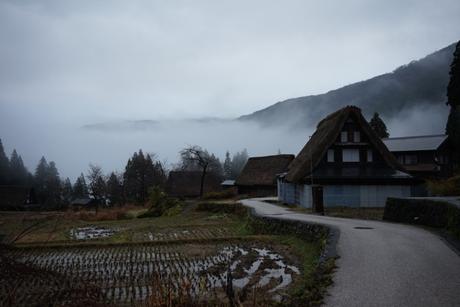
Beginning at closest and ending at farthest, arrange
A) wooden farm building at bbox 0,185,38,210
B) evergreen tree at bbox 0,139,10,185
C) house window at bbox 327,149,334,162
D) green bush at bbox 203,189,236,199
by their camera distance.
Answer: house window at bbox 327,149,334,162, green bush at bbox 203,189,236,199, wooden farm building at bbox 0,185,38,210, evergreen tree at bbox 0,139,10,185

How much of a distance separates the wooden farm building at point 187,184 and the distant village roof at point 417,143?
27052 mm

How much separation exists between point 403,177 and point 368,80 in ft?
375

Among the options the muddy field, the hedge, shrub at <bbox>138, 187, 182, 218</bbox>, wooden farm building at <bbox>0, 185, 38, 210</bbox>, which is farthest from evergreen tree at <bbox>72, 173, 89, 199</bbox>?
the hedge

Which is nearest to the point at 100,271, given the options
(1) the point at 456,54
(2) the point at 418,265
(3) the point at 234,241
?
(3) the point at 234,241

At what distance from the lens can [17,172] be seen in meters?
90.1

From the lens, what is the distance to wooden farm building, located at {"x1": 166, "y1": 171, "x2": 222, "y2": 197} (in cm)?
5950

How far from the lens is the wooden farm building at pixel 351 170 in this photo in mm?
29078

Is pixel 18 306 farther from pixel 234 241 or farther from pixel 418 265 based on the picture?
pixel 234 241

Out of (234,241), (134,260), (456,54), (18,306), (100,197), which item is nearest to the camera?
(18,306)

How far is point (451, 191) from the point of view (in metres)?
25.2

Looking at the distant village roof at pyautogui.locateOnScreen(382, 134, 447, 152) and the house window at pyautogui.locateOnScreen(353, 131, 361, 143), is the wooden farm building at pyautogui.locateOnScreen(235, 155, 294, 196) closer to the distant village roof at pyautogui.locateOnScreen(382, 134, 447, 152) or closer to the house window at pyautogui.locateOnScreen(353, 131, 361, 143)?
the distant village roof at pyautogui.locateOnScreen(382, 134, 447, 152)

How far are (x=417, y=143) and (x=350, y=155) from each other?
68.5ft

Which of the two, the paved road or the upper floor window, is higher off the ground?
the upper floor window

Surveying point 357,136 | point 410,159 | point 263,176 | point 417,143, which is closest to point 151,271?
Answer: point 357,136
